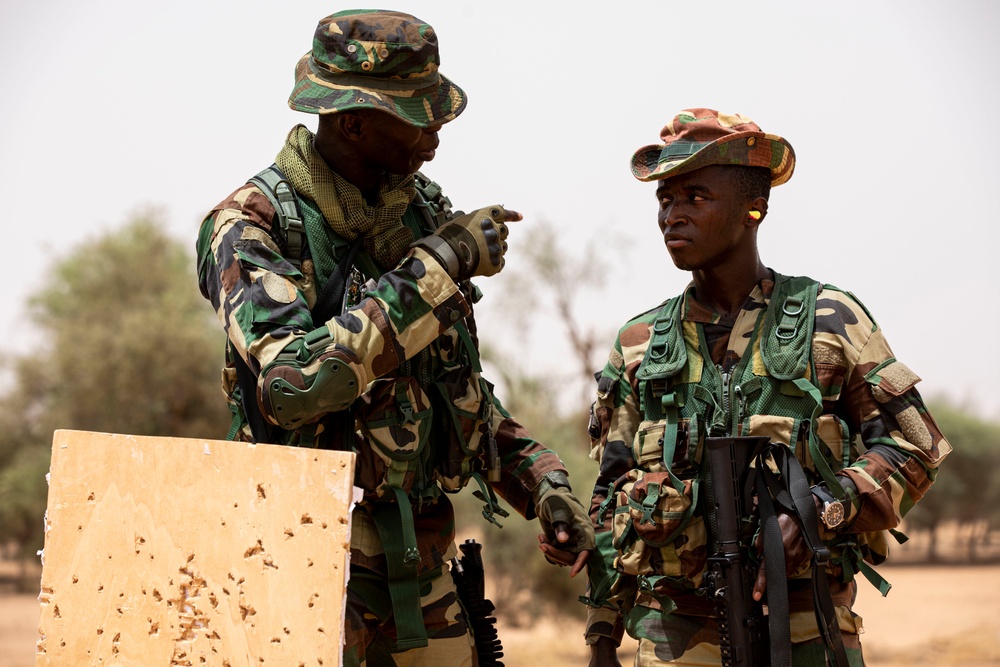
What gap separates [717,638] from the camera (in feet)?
12.5

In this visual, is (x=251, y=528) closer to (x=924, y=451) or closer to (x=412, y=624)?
(x=412, y=624)

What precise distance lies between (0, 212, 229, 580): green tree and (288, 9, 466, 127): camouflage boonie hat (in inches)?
557

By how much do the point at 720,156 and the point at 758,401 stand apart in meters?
0.87

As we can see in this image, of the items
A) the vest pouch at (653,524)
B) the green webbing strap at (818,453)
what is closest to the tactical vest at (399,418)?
the vest pouch at (653,524)

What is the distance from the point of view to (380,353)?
325 cm

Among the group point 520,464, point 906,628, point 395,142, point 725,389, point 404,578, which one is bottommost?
point 906,628

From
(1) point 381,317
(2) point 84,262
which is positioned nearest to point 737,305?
(1) point 381,317

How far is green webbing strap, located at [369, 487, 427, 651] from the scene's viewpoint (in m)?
3.43

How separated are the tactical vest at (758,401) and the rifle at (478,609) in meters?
0.71

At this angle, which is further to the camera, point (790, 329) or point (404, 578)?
point (790, 329)

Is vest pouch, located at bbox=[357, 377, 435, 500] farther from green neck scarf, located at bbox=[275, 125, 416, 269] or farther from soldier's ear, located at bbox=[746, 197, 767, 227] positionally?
soldier's ear, located at bbox=[746, 197, 767, 227]

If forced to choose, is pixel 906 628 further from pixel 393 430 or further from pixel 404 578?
pixel 393 430

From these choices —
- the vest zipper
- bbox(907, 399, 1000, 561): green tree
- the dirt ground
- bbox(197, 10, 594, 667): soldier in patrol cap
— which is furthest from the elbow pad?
bbox(907, 399, 1000, 561): green tree

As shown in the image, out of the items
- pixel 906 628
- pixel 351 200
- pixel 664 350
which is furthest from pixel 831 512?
pixel 906 628
